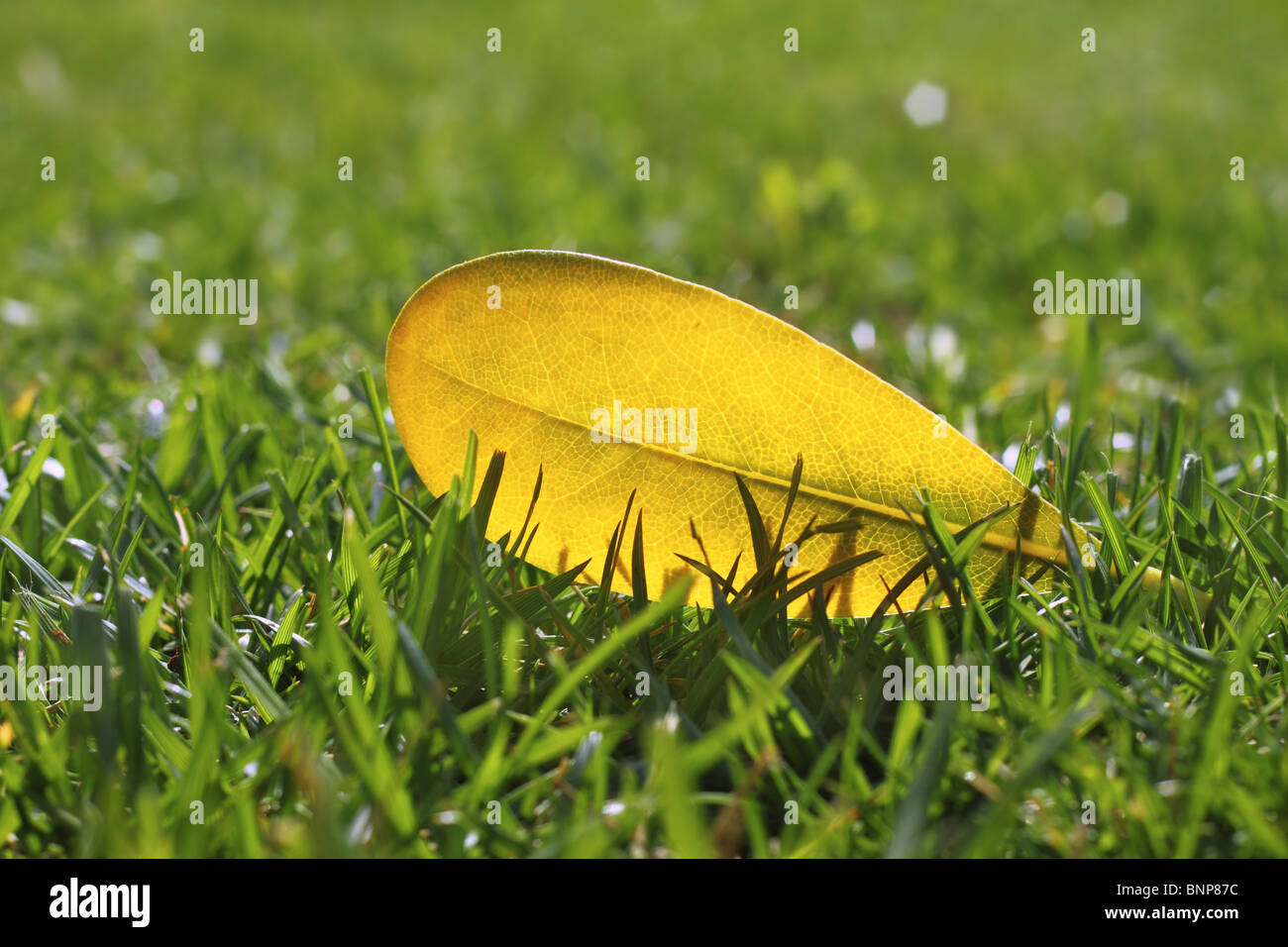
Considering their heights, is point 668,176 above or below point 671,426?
above

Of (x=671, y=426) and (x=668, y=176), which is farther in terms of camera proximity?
(x=668, y=176)

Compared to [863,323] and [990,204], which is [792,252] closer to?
[863,323]

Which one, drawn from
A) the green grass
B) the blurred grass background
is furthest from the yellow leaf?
the blurred grass background

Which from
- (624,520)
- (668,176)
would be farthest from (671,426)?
(668,176)

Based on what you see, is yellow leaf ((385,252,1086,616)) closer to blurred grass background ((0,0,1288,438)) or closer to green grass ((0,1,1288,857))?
green grass ((0,1,1288,857))

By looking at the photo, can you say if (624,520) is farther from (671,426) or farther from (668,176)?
(668,176)

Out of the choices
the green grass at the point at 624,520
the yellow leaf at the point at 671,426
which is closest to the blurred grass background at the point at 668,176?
the green grass at the point at 624,520
